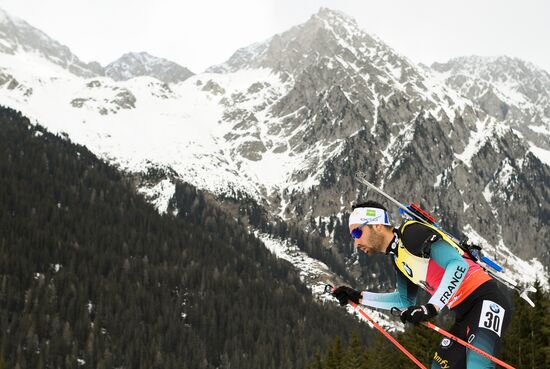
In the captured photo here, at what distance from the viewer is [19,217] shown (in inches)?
5851

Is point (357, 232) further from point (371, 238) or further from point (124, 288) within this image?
point (124, 288)

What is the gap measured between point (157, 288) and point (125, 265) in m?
12.6

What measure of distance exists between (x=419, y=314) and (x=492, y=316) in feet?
4.61

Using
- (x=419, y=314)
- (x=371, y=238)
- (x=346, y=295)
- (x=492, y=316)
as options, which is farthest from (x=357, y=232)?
(x=492, y=316)

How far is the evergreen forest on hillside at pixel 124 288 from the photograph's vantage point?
113m

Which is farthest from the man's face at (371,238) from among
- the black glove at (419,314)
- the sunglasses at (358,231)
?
the black glove at (419,314)

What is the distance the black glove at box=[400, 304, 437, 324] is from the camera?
6.27 metres

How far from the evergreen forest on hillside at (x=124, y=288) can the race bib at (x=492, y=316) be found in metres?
96.6

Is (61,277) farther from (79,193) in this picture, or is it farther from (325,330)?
(325,330)

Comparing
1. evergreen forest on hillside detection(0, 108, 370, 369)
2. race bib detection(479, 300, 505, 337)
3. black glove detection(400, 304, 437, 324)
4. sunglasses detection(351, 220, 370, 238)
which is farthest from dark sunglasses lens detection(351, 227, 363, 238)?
evergreen forest on hillside detection(0, 108, 370, 369)

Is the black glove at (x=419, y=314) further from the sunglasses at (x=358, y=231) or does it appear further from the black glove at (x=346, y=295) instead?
the black glove at (x=346, y=295)

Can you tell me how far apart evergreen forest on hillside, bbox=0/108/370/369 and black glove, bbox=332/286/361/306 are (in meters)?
95.7

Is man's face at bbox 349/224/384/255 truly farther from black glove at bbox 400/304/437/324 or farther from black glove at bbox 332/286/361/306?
black glove at bbox 400/304/437/324

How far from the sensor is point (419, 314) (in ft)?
20.7
